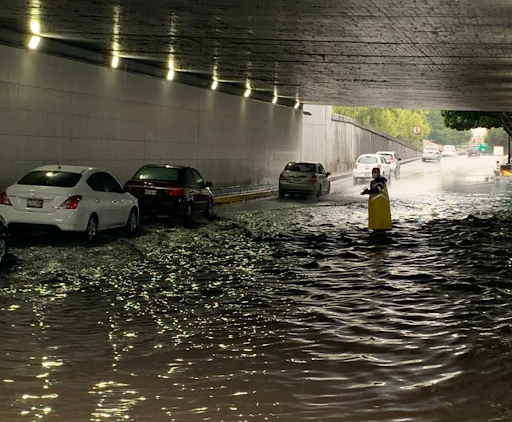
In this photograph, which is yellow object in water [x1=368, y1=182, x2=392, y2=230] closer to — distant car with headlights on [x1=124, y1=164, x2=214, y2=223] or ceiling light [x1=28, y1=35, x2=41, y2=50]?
distant car with headlights on [x1=124, y1=164, x2=214, y2=223]

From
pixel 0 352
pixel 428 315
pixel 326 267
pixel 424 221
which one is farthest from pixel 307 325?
pixel 424 221

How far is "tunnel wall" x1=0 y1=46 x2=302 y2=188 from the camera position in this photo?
20.9 m

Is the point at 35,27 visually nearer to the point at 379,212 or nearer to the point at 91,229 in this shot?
the point at 91,229

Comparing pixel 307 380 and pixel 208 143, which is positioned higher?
pixel 208 143

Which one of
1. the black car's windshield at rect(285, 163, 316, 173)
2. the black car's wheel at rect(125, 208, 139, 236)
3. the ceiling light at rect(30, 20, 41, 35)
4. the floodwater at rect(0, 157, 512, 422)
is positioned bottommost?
the floodwater at rect(0, 157, 512, 422)

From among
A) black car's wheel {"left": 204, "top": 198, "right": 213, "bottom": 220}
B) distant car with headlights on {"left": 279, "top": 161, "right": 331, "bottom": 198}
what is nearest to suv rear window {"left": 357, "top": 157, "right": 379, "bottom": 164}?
distant car with headlights on {"left": 279, "top": 161, "right": 331, "bottom": 198}

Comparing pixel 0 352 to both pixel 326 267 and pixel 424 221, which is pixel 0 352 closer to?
pixel 326 267

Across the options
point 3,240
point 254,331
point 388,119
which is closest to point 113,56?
point 3,240

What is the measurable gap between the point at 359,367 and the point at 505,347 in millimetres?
1699

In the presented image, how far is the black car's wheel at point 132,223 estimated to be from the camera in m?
19.5

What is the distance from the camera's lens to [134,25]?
1981cm

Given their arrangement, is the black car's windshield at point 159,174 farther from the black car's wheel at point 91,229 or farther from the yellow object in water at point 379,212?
the black car's wheel at point 91,229

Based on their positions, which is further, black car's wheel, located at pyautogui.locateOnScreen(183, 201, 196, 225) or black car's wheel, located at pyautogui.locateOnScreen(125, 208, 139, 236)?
black car's wheel, located at pyautogui.locateOnScreen(183, 201, 196, 225)

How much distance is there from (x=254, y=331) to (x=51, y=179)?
9374 millimetres
